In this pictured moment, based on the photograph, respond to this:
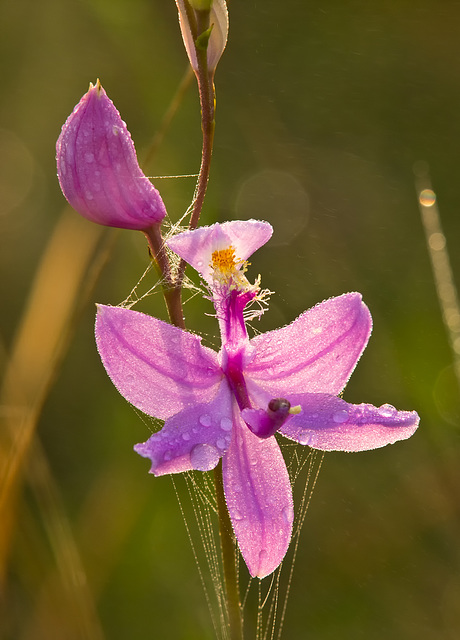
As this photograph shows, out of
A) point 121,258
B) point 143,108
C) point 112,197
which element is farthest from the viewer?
point 143,108

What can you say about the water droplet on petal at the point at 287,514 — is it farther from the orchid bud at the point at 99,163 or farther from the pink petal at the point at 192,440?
the orchid bud at the point at 99,163

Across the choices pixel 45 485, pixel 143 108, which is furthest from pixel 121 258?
pixel 45 485

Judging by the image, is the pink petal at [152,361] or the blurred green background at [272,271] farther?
the blurred green background at [272,271]

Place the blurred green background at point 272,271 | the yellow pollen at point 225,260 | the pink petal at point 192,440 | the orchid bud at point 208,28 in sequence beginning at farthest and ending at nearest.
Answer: the blurred green background at point 272,271, the yellow pollen at point 225,260, the orchid bud at point 208,28, the pink petal at point 192,440

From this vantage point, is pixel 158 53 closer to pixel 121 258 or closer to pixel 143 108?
pixel 143 108

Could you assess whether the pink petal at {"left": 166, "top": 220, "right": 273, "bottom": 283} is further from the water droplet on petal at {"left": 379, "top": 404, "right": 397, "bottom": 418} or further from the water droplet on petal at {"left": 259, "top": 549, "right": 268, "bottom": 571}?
the water droplet on petal at {"left": 259, "top": 549, "right": 268, "bottom": 571}

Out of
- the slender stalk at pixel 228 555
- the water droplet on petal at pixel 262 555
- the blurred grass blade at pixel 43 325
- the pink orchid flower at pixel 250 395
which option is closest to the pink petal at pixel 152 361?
the pink orchid flower at pixel 250 395

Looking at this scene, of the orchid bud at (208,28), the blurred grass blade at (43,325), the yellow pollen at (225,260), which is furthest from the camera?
the blurred grass blade at (43,325)
